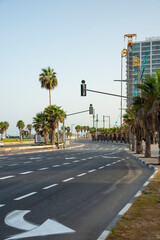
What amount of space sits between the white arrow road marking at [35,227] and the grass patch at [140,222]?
104cm

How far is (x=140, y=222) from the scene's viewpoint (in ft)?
21.2

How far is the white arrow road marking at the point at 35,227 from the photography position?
236 inches

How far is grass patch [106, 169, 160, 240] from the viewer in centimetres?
552

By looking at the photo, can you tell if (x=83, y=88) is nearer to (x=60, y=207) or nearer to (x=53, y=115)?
(x=60, y=207)

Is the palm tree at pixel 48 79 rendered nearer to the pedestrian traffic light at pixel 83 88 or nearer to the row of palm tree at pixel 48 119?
the row of palm tree at pixel 48 119

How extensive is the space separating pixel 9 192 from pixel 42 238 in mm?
5142

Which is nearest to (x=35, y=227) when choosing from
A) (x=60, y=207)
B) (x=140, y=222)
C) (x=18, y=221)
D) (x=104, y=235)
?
(x=18, y=221)

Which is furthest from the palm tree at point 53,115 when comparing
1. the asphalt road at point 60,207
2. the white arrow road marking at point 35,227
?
the white arrow road marking at point 35,227

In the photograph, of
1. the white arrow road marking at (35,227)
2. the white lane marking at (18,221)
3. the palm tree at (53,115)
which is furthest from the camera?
the palm tree at (53,115)

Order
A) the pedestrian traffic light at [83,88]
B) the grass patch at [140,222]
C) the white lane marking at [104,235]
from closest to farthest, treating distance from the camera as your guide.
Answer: the white lane marking at [104,235] → the grass patch at [140,222] → the pedestrian traffic light at [83,88]

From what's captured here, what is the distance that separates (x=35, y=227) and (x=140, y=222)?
6.88 feet

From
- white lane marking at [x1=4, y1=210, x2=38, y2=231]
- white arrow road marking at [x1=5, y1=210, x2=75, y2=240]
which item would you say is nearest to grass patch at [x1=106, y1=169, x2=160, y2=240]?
white arrow road marking at [x1=5, y1=210, x2=75, y2=240]

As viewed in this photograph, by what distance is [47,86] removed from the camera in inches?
2813

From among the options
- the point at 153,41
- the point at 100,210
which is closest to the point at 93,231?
the point at 100,210
